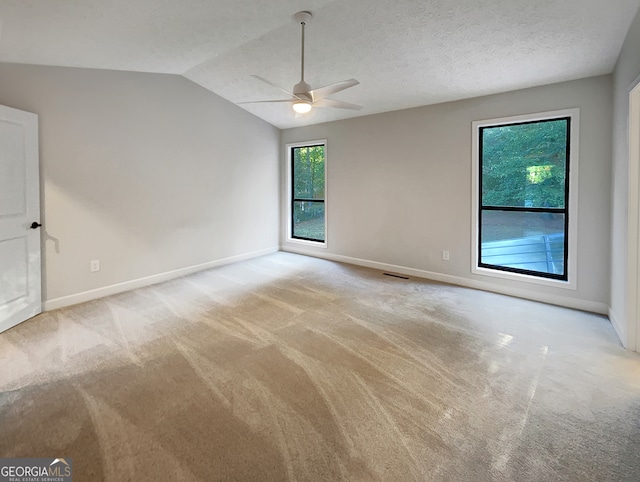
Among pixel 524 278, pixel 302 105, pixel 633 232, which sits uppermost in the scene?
pixel 302 105

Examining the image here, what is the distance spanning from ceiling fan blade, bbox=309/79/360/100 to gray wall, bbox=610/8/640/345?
7.16ft

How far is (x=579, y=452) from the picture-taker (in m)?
1.68

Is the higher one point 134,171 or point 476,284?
point 134,171

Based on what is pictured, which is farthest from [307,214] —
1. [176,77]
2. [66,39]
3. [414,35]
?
[66,39]

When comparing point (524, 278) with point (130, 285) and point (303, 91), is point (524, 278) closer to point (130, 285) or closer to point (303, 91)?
point (303, 91)

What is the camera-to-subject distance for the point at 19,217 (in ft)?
10.5

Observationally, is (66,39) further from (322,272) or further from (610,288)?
(610,288)

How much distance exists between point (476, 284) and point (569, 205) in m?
1.41

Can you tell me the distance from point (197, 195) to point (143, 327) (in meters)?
2.50

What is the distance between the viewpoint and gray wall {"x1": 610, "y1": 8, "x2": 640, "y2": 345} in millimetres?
2648

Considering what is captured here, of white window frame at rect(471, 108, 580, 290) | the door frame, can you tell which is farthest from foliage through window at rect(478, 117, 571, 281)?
the door frame

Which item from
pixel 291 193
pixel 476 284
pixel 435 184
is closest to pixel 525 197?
pixel 435 184

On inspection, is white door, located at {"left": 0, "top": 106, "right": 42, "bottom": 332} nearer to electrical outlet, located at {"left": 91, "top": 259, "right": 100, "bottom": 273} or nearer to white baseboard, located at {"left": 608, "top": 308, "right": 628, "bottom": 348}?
electrical outlet, located at {"left": 91, "top": 259, "right": 100, "bottom": 273}

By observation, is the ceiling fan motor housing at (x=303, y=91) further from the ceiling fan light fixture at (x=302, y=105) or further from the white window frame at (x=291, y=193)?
the white window frame at (x=291, y=193)
